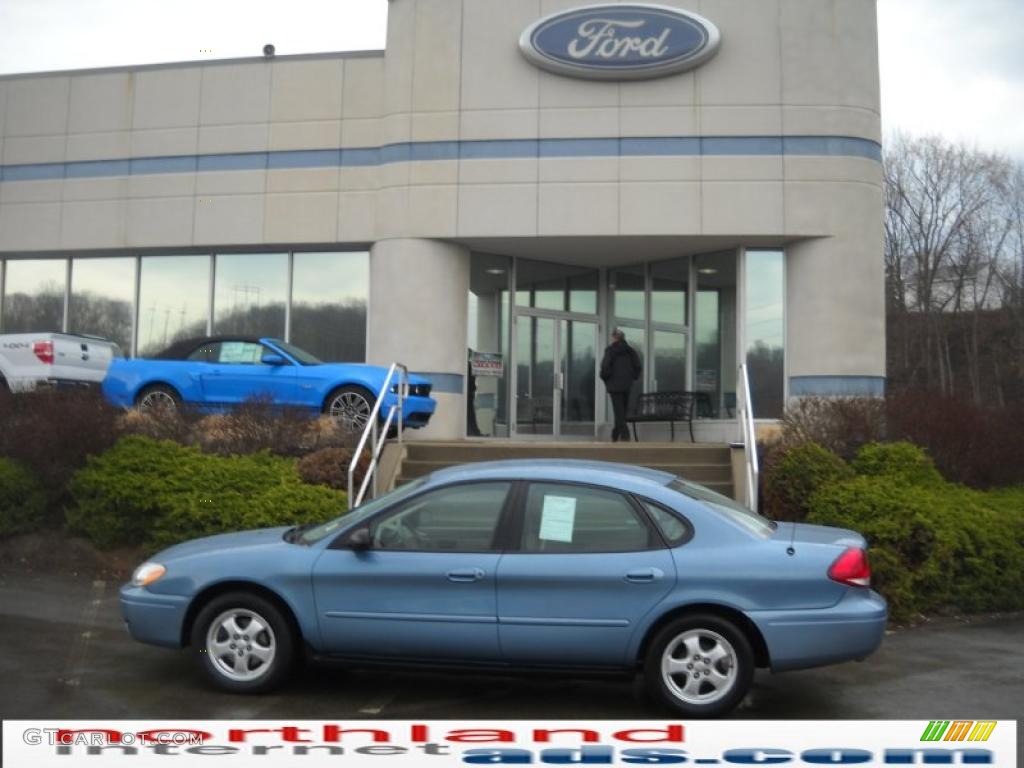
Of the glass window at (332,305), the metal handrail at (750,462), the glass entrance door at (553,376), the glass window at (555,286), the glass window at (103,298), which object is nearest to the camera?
the metal handrail at (750,462)

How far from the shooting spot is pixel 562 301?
764 inches

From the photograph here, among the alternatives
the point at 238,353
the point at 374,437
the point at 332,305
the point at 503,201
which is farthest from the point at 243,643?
the point at 332,305

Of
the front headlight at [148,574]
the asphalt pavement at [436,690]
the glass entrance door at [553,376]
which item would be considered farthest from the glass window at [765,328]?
the front headlight at [148,574]

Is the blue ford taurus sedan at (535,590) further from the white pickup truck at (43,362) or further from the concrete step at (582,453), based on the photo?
the white pickup truck at (43,362)

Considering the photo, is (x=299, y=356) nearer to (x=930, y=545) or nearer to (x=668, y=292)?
(x=668, y=292)

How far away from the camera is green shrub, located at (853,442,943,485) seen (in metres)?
11.3

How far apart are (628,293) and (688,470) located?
7364 millimetres

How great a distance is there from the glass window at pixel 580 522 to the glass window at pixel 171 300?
44.8ft

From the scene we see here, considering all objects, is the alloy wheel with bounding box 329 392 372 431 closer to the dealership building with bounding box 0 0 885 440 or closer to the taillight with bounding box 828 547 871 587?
the dealership building with bounding box 0 0 885 440

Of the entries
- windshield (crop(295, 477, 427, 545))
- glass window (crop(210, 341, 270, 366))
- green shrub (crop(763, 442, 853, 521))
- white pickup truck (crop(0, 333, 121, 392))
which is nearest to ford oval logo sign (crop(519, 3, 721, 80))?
glass window (crop(210, 341, 270, 366))

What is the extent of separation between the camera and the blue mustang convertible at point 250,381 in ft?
44.4

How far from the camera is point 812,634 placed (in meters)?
5.97

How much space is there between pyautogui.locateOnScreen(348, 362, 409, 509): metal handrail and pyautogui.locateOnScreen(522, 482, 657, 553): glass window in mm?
4180

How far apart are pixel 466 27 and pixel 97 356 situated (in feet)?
25.0
